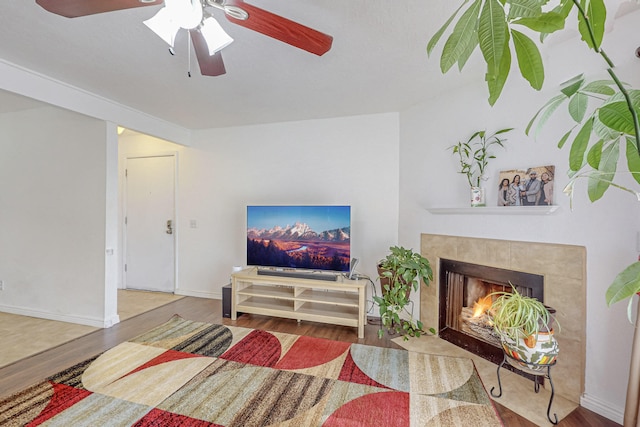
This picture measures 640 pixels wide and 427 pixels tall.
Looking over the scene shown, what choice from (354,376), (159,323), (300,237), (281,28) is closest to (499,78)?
(281,28)

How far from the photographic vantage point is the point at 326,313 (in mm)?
3078

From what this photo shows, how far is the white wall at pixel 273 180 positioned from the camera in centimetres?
341

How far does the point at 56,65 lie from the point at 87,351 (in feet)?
7.64

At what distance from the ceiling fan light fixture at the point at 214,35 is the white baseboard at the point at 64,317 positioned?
294cm

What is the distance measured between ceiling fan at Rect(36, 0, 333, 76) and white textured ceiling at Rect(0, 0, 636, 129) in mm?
295

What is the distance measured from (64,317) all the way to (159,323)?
1.07 metres

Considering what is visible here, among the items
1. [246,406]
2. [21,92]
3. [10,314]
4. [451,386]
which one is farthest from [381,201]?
[10,314]

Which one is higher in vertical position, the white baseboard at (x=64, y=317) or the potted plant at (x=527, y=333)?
the potted plant at (x=527, y=333)

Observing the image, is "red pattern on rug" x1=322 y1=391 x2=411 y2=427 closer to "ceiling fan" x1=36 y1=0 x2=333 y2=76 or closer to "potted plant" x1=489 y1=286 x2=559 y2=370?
"potted plant" x1=489 y1=286 x2=559 y2=370

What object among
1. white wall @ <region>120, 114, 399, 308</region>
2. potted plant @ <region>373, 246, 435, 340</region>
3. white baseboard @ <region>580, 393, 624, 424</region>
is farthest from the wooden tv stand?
white baseboard @ <region>580, 393, 624, 424</region>

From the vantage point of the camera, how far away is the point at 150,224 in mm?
4367

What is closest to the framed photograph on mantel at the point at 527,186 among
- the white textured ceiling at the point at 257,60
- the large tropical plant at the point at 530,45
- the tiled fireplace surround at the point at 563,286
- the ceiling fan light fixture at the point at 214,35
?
the tiled fireplace surround at the point at 563,286

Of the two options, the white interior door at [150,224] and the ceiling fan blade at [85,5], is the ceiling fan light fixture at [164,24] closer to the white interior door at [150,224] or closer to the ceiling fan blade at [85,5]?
the ceiling fan blade at [85,5]

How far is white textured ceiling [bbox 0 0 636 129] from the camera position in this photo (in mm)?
1742
